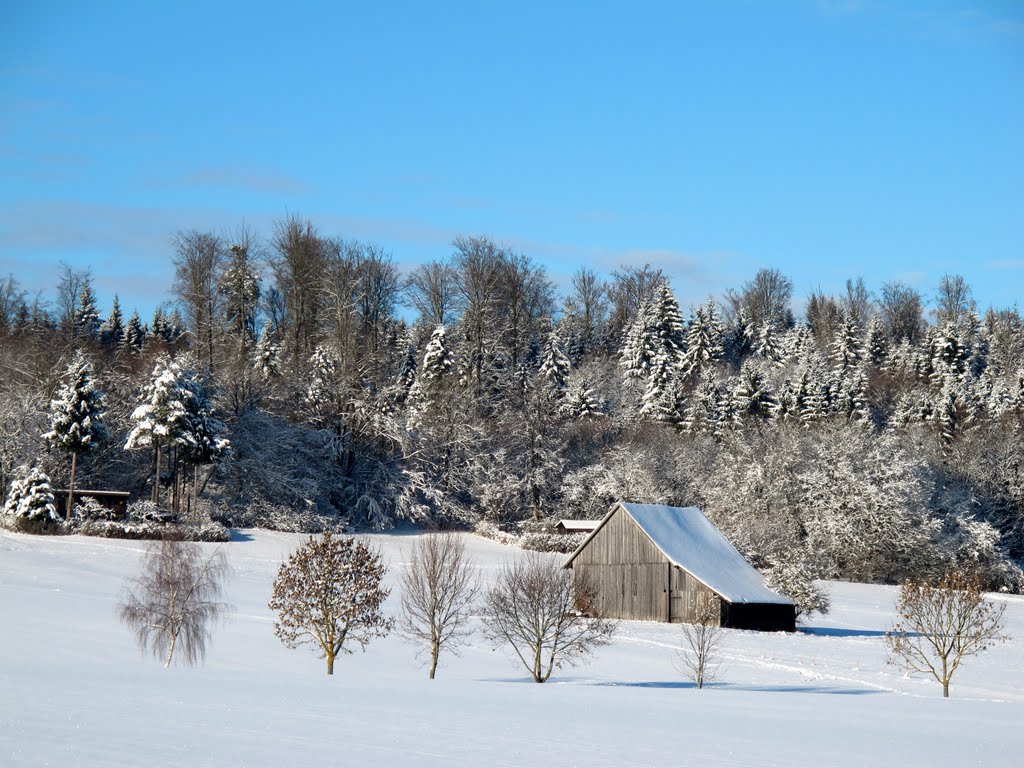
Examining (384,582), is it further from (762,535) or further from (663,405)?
(663,405)

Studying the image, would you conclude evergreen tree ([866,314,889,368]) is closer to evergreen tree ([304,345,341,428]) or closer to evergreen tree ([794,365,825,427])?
evergreen tree ([794,365,825,427])

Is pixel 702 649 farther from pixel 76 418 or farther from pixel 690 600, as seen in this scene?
pixel 76 418

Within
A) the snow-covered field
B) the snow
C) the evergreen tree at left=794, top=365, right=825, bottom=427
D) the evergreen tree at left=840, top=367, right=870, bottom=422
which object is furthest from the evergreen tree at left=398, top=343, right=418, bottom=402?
the snow-covered field

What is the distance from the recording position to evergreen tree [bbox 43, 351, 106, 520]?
5403 centimetres

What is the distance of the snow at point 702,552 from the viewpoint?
46.9 metres

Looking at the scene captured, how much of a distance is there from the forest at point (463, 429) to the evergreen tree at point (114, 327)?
8.07 metres

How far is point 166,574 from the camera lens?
1206 inches

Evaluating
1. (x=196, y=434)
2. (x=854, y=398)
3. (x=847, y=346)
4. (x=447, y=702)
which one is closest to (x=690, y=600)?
(x=447, y=702)

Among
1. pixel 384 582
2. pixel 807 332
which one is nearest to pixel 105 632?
pixel 384 582

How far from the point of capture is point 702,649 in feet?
106

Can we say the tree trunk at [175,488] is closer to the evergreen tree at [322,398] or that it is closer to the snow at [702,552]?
the evergreen tree at [322,398]

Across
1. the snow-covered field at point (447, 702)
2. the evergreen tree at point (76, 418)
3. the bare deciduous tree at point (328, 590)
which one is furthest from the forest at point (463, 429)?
the bare deciduous tree at point (328, 590)

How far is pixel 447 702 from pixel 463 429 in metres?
49.2

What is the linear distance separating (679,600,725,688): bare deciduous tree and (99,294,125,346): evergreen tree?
6969cm
